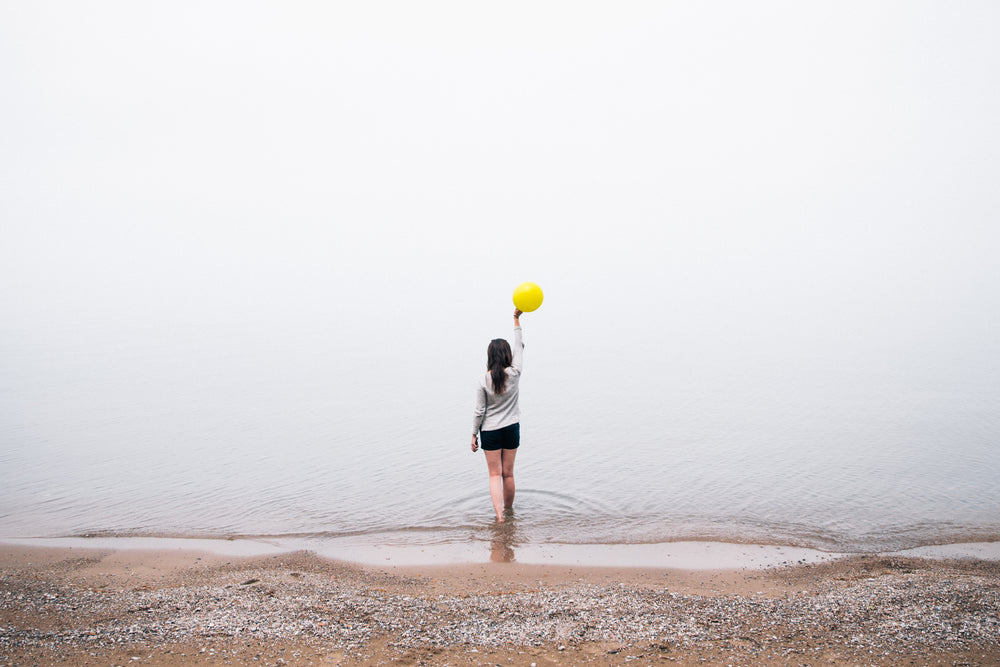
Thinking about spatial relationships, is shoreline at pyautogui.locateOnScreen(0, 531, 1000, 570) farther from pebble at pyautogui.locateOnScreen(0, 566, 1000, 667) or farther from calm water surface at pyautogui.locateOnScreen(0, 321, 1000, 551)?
pebble at pyautogui.locateOnScreen(0, 566, 1000, 667)

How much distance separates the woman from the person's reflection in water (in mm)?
153

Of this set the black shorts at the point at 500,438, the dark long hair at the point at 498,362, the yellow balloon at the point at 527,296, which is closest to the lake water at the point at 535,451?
the black shorts at the point at 500,438

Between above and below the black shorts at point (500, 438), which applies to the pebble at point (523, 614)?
below

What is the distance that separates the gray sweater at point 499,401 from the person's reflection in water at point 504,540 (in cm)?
122

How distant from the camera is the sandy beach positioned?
4668mm

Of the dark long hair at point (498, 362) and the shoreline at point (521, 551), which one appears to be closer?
the shoreline at point (521, 551)

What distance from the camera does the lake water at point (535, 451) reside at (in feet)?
29.1

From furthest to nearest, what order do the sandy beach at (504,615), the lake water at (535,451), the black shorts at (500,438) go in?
the lake water at (535,451) → the black shorts at (500,438) → the sandy beach at (504,615)

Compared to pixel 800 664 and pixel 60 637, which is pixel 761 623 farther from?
pixel 60 637

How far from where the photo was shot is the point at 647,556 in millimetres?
7379

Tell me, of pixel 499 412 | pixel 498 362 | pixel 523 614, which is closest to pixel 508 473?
pixel 499 412

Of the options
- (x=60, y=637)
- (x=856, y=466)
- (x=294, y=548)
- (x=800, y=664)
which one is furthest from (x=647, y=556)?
(x=856, y=466)

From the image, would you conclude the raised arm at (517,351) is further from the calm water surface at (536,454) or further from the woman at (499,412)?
the calm water surface at (536,454)

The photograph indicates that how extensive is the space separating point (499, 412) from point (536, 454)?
4462mm
